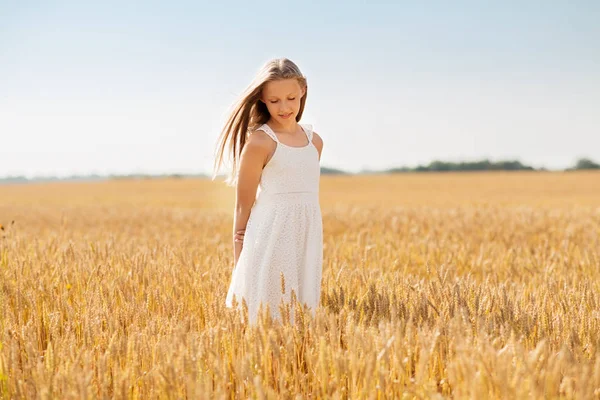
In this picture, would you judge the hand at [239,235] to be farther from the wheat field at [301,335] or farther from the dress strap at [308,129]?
the dress strap at [308,129]

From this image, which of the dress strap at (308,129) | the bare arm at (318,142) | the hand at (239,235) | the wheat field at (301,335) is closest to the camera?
the wheat field at (301,335)

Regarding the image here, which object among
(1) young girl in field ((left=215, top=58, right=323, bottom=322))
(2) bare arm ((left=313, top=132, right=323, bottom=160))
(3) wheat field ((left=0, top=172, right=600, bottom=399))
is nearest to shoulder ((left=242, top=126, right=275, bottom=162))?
(1) young girl in field ((left=215, top=58, right=323, bottom=322))

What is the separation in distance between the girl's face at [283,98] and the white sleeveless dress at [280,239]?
0.11m

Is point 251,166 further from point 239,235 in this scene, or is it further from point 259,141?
point 239,235

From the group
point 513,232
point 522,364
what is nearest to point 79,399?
point 522,364

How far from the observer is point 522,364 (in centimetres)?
198

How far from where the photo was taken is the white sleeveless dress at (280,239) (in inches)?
129

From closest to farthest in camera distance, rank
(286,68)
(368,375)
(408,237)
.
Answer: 1. (368,375)
2. (286,68)
3. (408,237)

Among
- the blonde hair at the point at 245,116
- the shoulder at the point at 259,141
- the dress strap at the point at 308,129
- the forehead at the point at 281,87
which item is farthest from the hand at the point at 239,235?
the forehead at the point at 281,87

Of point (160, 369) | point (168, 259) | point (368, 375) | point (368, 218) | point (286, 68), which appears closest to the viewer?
point (368, 375)

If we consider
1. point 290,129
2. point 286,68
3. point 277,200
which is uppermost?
point 286,68

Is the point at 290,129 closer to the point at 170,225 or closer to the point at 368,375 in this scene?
the point at 368,375

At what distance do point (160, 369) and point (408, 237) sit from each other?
20.1 feet

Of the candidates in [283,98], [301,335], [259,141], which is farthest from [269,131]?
[301,335]
